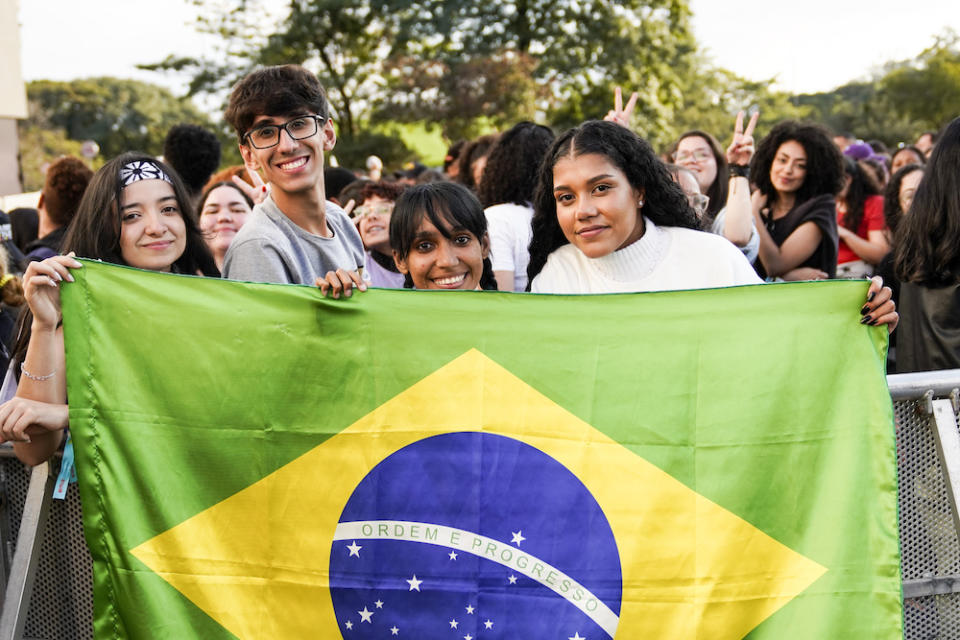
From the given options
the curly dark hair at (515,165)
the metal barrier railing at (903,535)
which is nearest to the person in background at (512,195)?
the curly dark hair at (515,165)

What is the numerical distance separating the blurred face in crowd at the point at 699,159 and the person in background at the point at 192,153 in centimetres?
302

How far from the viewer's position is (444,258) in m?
3.43

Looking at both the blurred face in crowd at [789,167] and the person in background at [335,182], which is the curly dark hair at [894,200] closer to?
the blurred face in crowd at [789,167]

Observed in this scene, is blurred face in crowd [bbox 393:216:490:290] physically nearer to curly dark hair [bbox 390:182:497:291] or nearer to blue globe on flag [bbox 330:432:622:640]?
curly dark hair [bbox 390:182:497:291]

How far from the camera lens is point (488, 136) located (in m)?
6.20

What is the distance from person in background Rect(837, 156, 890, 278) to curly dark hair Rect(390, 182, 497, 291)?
3.09 meters

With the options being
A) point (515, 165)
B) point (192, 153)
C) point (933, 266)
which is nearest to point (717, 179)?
point (515, 165)

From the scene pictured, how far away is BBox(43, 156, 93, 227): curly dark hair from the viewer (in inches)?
215

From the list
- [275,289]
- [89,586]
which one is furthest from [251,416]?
[89,586]

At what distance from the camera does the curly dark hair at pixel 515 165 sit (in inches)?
179

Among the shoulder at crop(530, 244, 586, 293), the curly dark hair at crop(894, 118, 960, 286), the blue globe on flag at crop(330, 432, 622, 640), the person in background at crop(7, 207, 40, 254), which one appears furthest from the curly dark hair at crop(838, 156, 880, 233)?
the person in background at crop(7, 207, 40, 254)

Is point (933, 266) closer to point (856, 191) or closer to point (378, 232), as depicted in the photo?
point (378, 232)

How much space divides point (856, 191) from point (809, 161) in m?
1.97

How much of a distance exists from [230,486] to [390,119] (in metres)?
24.8
